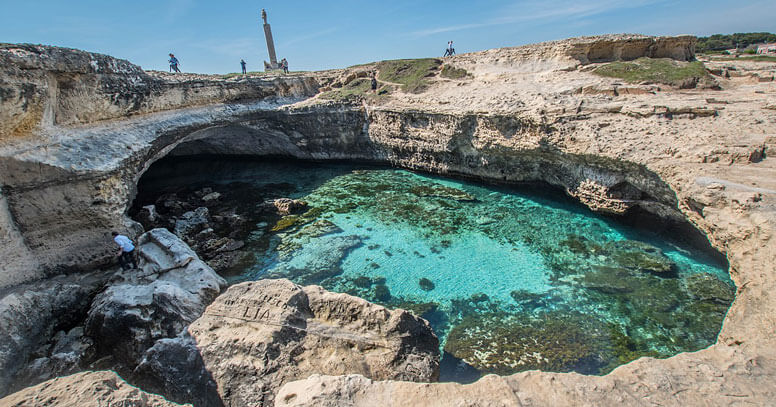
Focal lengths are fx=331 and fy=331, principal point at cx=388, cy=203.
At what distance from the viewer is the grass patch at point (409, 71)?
20.0m

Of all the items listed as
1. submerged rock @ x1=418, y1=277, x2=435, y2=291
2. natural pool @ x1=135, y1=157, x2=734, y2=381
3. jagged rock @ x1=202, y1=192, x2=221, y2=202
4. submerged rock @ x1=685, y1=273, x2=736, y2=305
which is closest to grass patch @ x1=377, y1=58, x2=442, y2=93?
natural pool @ x1=135, y1=157, x2=734, y2=381

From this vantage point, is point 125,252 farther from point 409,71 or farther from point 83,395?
point 409,71

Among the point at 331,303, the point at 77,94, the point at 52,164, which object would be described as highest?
the point at 77,94

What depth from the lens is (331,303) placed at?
625 centimetres

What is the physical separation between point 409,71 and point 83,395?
21.8 metres

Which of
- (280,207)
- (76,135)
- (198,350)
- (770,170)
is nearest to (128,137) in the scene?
(76,135)

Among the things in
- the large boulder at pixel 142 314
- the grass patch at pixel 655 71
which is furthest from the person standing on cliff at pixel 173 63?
the grass patch at pixel 655 71

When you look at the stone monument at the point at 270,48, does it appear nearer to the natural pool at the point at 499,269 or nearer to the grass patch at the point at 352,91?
the grass patch at the point at 352,91

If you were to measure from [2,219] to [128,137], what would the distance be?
4682 millimetres

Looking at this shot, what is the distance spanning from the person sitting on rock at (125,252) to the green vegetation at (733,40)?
175 ft

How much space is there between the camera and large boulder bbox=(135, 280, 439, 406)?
5.36m

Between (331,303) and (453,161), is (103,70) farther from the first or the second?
(453,161)

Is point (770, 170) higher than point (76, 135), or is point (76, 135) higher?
point (76, 135)

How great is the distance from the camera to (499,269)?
10250mm
